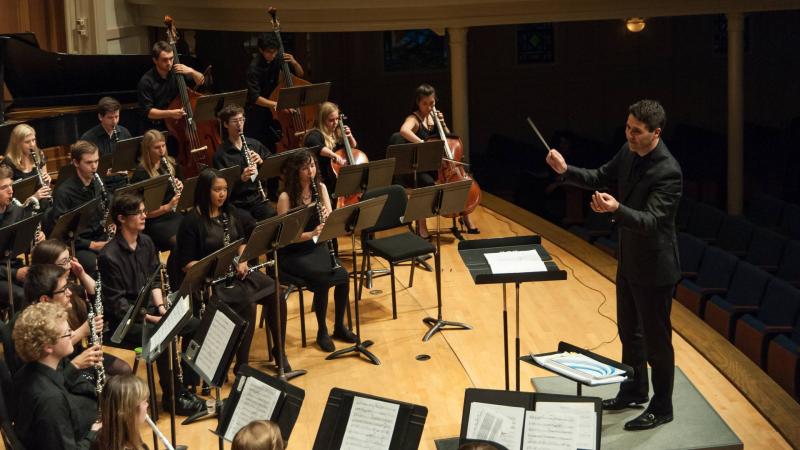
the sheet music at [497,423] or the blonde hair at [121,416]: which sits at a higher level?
the blonde hair at [121,416]

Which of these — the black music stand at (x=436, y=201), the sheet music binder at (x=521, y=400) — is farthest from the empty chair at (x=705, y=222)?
the sheet music binder at (x=521, y=400)

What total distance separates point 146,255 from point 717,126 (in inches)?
473

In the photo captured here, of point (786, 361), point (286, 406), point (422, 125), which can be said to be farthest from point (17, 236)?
point (786, 361)

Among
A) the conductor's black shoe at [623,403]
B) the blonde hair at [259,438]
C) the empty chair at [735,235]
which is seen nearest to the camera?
the blonde hair at [259,438]

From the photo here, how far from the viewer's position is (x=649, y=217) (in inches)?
189

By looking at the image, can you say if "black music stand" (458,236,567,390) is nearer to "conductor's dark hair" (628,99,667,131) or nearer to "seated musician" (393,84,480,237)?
"conductor's dark hair" (628,99,667,131)

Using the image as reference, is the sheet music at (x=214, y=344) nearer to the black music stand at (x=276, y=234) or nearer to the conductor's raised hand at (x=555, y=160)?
the black music stand at (x=276, y=234)

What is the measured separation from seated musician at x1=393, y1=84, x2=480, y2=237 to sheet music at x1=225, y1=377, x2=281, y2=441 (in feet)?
14.3

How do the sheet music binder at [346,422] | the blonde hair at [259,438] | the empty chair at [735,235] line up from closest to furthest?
the blonde hair at [259,438]
the sheet music binder at [346,422]
the empty chair at [735,235]

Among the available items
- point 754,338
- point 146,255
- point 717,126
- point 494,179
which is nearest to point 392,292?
point 146,255

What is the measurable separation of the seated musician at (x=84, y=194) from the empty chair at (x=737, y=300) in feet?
15.4

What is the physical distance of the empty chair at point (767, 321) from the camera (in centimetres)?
738

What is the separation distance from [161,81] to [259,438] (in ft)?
19.2

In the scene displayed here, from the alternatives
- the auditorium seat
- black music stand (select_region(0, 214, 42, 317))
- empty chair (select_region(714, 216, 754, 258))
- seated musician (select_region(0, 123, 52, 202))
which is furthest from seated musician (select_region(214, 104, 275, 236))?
empty chair (select_region(714, 216, 754, 258))
